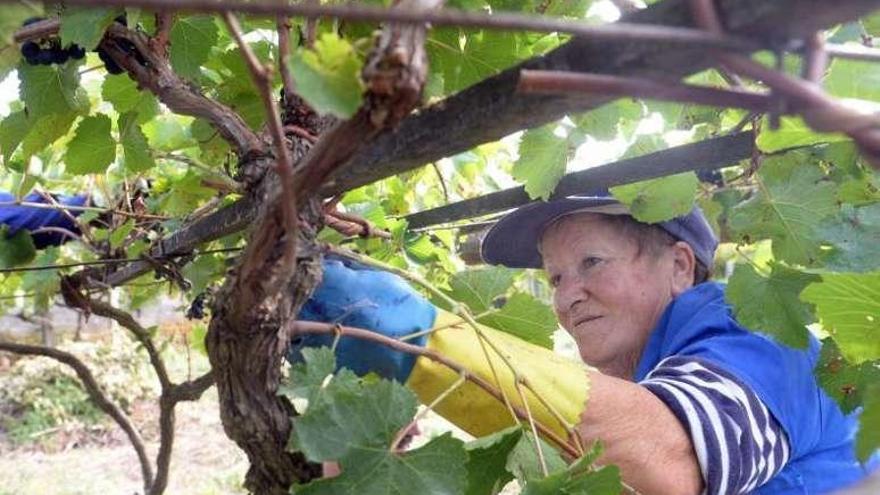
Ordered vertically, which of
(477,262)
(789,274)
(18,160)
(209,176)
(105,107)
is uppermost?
(105,107)

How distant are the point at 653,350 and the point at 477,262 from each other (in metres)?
1.05

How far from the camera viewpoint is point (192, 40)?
128cm

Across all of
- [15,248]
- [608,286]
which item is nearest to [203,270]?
[15,248]

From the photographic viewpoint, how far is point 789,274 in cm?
119

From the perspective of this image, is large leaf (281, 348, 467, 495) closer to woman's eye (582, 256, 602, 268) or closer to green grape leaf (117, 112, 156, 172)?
green grape leaf (117, 112, 156, 172)

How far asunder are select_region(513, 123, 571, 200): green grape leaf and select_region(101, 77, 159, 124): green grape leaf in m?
0.66

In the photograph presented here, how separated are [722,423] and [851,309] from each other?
0.39 meters

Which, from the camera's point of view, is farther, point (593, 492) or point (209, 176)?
point (209, 176)

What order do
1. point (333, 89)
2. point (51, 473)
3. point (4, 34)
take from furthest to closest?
point (51, 473) < point (4, 34) < point (333, 89)

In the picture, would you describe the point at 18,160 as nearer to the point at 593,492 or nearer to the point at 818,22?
the point at 593,492

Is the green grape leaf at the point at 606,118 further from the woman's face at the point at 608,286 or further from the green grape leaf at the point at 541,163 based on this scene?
the woman's face at the point at 608,286

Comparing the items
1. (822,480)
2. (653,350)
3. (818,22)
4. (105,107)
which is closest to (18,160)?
(105,107)

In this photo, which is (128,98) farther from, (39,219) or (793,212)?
(793,212)

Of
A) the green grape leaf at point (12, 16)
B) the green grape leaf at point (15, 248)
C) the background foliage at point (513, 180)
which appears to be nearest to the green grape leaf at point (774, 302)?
the background foliage at point (513, 180)
